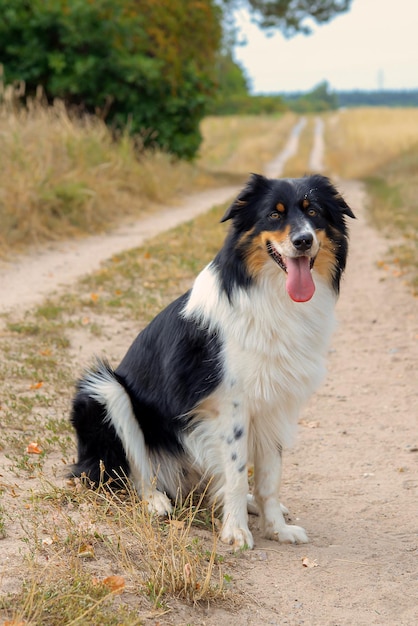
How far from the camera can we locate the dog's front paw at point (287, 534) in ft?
12.8

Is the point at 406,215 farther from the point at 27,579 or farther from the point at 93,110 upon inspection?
the point at 27,579

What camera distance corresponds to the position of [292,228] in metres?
3.49

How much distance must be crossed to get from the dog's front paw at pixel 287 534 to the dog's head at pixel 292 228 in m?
1.21

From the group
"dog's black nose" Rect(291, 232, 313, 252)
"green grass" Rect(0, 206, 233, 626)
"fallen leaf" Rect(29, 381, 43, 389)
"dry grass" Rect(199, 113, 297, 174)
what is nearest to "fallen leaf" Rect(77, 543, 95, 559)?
"green grass" Rect(0, 206, 233, 626)

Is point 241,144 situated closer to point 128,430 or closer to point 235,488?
point 128,430

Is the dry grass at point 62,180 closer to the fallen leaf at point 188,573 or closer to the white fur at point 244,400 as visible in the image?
the white fur at point 244,400

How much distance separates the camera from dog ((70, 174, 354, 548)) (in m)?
3.63

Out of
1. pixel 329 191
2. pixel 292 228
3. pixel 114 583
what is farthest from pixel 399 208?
pixel 114 583

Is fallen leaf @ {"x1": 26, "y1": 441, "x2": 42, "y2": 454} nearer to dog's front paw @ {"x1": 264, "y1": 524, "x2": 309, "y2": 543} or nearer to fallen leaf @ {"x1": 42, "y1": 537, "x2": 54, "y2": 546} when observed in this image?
fallen leaf @ {"x1": 42, "y1": 537, "x2": 54, "y2": 546}

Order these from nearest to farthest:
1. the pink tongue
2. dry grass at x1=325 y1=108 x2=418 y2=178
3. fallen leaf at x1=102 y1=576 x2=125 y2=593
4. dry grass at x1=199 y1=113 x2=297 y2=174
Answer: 1. fallen leaf at x1=102 y1=576 x2=125 y2=593
2. the pink tongue
3. dry grass at x1=325 y1=108 x2=418 y2=178
4. dry grass at x1=199 y1=113 x2=297 y2=174

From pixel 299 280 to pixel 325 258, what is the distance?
23 cm

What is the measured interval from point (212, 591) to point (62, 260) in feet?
24.0

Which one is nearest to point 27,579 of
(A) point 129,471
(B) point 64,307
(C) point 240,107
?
(A) point 129,471

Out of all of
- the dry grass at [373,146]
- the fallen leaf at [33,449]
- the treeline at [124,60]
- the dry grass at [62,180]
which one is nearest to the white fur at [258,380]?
the fallen leaf at [33,449]
